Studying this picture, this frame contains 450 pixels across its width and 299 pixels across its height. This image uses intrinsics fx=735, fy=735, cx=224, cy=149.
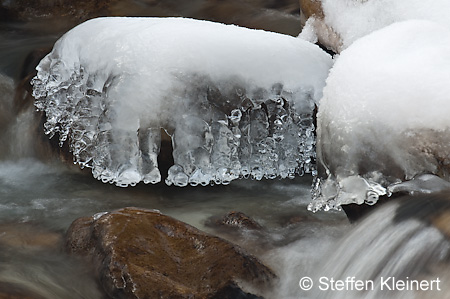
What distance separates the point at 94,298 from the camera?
292 cm

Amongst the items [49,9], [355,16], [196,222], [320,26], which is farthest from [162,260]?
[49,9]

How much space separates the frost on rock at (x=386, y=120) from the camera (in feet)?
8.49

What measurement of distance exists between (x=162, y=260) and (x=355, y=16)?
6.84ft

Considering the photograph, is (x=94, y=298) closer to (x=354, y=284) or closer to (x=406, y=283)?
(x=354, y=284)

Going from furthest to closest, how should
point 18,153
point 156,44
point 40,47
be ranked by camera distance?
point 40,47
point 18,153
point 156,44

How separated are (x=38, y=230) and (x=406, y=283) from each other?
201 centimetres

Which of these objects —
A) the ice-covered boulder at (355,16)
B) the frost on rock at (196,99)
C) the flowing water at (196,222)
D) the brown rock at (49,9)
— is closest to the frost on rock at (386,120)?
the flowing water at (196,222)

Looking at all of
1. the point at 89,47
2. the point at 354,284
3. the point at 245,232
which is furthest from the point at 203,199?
the point at 354,284

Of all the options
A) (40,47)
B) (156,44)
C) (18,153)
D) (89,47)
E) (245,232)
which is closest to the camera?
(245,232)

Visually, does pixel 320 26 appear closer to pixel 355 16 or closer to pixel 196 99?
pixel 355 16

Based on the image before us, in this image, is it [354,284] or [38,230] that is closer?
[354,284]

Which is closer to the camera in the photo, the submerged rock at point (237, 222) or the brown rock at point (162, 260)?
the brown rock at point (162, 260)

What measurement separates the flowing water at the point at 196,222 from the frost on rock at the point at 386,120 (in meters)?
0.14

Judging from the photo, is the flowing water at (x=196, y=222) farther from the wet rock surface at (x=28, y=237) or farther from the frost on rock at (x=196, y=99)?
the frost on rock at (x=196, y=99)
